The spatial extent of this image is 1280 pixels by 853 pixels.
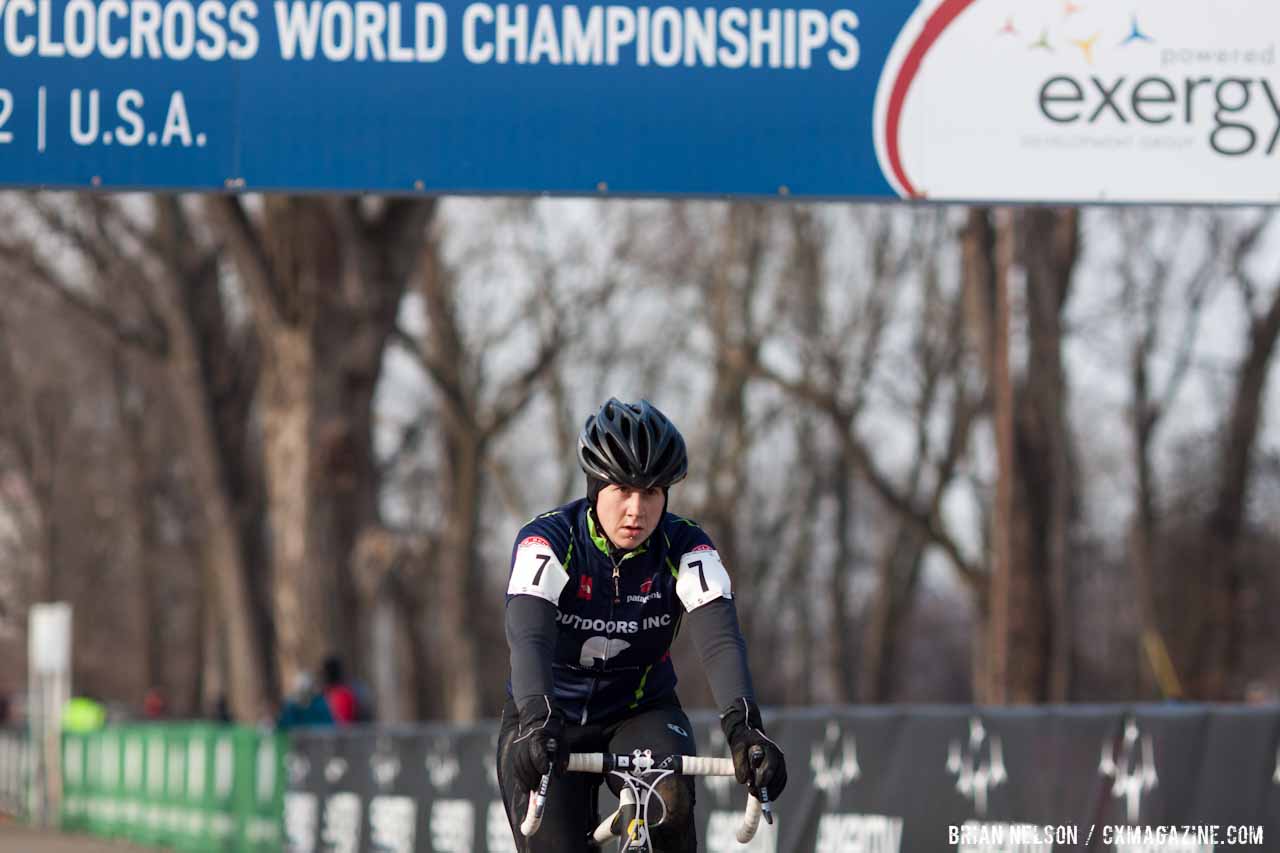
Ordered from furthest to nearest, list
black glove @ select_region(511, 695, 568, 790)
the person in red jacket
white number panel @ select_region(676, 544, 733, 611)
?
the person in red jacket, white number panel @ select_region(676, 544, 733, 611), black glove @ select_region(511, 695, 568, 790)

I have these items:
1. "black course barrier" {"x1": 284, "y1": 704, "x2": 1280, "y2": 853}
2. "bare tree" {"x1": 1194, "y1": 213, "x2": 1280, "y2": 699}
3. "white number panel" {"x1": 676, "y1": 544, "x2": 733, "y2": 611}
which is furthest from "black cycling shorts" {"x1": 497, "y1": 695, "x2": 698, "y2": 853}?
"bare tree" {"x1": 1194, "y1": 213, "x2": 1280, "y2": 699}

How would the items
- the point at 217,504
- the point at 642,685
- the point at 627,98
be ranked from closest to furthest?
1. the point at 642,685
2. the point at 627,98
3. the point at 217,504

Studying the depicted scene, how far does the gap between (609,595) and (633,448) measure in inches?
19.7

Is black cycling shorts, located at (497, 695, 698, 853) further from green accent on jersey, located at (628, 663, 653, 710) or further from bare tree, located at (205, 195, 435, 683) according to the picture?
bare tree, located at (205, 195, 435, 683)

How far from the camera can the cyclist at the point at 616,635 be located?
575 cm

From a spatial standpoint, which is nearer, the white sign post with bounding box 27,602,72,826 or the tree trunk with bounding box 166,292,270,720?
the tree trunk with bounding box 166,292,270,720

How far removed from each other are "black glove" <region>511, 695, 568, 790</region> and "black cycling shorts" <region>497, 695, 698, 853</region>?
0.53 ft

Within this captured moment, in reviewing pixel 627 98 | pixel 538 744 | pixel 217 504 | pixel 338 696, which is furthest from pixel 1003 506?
pixel 538 744

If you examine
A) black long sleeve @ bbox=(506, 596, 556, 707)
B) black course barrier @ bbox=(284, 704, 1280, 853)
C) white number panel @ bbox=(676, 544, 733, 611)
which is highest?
white number panel @ bbox=(676, 544, 733, 611)

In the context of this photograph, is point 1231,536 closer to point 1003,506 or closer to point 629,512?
point 1003,506

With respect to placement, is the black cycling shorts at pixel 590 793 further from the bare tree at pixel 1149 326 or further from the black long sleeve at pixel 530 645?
the bare tree at pixel 1149 326

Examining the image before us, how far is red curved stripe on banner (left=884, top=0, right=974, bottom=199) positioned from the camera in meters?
10.3

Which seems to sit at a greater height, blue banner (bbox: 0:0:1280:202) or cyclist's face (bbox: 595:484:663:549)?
blue banner (bbox: 0:0:1280:202)

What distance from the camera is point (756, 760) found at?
18.3 ft
